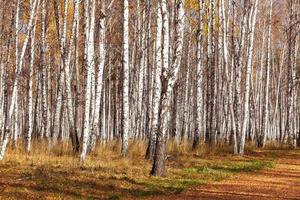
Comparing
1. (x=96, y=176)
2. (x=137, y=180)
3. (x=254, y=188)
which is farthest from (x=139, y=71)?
(x=254, y=188)

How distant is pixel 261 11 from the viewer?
3741 cm

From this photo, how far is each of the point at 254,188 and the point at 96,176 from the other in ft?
12.6

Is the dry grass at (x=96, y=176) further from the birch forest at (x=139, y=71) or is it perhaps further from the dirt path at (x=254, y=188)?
the birch forest at (x=139, y=71)

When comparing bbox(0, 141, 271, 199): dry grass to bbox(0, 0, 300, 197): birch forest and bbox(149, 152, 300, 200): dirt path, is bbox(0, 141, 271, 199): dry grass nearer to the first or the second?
bbox(149, 152, 300, 200): dirt path

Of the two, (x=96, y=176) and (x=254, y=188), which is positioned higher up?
(x=96, y=176)

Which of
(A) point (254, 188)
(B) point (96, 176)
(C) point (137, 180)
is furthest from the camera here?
(B) point (96, 176)

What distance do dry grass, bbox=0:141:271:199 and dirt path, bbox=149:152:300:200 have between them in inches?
17.2

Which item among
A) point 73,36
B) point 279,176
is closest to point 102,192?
point 279,176

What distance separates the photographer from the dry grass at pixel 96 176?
9.88m

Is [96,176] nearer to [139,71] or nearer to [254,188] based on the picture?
[254,188]

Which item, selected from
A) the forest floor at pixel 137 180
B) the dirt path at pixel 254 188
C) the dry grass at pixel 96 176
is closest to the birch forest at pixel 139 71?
the dry grass at pixel 96 176

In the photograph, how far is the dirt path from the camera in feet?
34.7

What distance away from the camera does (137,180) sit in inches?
462

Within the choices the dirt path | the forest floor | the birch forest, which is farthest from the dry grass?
the birch forest
